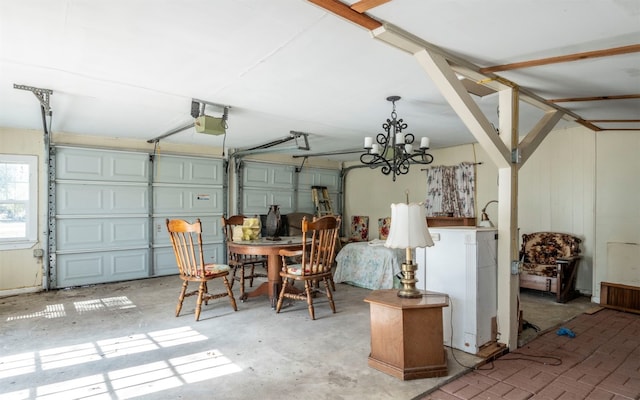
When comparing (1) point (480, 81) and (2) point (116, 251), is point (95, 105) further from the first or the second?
(1) point (480, 81)

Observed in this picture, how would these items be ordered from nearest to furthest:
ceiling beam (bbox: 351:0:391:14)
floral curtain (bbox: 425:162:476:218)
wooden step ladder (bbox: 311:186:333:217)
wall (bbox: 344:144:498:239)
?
ceiling beam (bbox: 351:0:391:14), wall (bbox: 344:144:498:239), floral curtain (bbox: 425:162:476:218), wooden step ladder (bbox: 311:186:333:217)

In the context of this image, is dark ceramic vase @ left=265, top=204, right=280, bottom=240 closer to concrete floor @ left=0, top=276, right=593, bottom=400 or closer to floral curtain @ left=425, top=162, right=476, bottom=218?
concrete floor @ left=0, top=276, right=593, bottom=400

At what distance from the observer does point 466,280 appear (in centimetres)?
283

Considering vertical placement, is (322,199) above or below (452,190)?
below

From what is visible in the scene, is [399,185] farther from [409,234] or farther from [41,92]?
[41,92]

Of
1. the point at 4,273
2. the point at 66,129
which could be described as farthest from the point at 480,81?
the point at 4,273

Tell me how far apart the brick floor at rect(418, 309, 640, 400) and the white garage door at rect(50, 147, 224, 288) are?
5382mm

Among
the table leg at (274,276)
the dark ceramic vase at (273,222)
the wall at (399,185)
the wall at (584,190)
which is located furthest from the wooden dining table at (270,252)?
the wall at (584,190)

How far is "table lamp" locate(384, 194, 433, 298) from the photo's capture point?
2523mm

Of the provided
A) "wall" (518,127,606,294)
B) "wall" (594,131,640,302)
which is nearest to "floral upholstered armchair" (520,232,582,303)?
"wall" (518,127,606,294)

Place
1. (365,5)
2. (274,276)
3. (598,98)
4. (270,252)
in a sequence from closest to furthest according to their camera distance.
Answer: (365,5) → (598,98) → (270,252) → (274,276)

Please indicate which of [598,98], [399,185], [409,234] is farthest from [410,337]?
[399,185]

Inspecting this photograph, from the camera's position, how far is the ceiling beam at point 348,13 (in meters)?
1.91

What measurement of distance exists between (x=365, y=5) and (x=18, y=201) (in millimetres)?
5715
